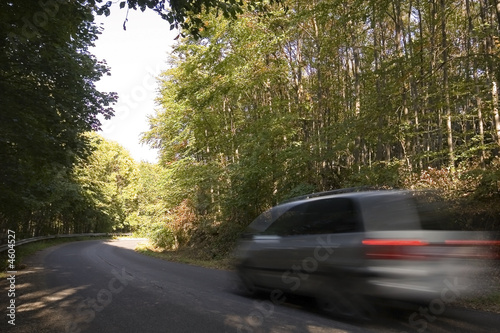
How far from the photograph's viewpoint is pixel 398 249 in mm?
4395

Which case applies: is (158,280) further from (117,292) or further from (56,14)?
(56,14)

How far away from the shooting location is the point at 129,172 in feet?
183

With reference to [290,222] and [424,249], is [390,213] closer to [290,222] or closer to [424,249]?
[424,249]

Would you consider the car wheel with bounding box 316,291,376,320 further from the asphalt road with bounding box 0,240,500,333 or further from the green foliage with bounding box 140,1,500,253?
the green foliage with bounding box 140,1,500,253

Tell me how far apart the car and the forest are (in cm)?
269

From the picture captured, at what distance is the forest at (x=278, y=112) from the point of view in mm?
8773

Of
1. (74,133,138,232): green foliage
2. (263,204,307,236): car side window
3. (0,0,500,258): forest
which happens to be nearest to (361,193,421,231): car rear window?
(263,204,307,236): car side window

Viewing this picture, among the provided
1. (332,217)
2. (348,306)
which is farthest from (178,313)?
(332,217)

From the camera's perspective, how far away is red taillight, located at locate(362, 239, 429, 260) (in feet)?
14.3

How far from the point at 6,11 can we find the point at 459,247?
24.6 ft

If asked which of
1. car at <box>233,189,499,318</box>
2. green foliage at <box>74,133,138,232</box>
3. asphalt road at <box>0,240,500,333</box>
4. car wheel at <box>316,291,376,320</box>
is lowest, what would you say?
asphalt road at <box>0,240,500,333</box>

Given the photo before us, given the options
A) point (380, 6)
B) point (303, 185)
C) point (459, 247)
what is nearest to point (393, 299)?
point (459, 247)

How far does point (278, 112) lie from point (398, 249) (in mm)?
11750

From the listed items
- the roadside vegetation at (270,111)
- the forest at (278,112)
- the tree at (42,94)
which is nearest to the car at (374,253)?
the roadside vegetation at (270,111)
